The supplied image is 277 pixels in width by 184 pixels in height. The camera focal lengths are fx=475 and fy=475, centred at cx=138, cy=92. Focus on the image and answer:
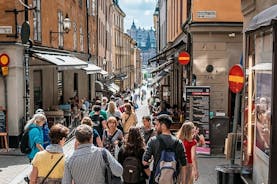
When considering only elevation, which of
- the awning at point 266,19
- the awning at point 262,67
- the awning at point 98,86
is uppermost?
the awning at point 266,19

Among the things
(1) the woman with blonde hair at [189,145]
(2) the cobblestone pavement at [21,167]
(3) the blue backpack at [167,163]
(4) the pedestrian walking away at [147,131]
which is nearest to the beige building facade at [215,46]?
(2) the cobblestone pavement at [21,167]

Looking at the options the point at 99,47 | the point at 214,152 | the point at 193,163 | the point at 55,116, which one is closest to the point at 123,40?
the point at 99,47

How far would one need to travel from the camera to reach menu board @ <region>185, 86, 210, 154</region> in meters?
A: 14.3

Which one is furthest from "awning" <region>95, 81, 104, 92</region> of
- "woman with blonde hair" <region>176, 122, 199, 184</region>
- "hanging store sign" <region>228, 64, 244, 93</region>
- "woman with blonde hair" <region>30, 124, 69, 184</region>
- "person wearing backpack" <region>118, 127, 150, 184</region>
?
"woman with blonde hair" <region>30, 124, 69, 184</region>

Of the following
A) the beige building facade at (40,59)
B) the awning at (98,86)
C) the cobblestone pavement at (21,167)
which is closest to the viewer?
the cobblestone pavement at (21,167)

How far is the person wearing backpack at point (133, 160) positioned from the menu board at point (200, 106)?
7.43 metres

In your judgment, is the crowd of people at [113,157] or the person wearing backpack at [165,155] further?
the person wearing backpack at [165,155]

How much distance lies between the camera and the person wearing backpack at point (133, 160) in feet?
22.6

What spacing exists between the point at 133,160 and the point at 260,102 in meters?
2.03

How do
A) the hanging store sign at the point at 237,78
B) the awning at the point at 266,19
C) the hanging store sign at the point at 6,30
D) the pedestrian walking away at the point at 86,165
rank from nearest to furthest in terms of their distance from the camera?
the pedestrian walking away at the point at 86,165, the awning at the point at 266,19, the hanging store sign at the point at 237,78, the hanging store sign at the point at 6,30

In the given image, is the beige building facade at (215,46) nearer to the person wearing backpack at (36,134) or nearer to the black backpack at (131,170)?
the person wearing backpack at (36,134)

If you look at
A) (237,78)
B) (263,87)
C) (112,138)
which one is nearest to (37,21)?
(112,138)

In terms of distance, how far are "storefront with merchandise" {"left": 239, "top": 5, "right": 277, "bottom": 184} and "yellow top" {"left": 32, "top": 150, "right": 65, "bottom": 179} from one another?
2.49m

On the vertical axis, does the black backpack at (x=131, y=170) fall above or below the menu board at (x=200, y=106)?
below
